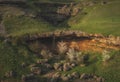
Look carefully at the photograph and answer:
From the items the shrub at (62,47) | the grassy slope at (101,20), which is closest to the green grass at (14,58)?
the shrub at (62,47)

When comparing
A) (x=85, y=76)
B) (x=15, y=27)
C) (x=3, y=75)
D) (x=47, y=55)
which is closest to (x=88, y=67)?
(x=85, y=76)

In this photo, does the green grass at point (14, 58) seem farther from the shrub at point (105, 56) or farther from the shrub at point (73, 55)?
the shrub at point (105, 56)

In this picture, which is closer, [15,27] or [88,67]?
[88,67]

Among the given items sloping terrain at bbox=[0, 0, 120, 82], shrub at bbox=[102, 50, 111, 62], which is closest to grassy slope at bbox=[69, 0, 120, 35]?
sloping terrain at bbox=[0, 0, 120, 82]

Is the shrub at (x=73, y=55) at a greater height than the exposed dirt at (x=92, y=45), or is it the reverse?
the exposed dirt at (x=92, y=45)

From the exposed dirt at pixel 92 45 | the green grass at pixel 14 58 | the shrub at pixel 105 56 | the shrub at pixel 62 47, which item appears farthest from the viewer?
the shrub at pixel 62 47

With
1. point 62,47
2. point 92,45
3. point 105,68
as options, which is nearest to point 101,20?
point 92,45

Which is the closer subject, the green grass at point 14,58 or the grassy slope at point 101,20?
the green grass at point 14,58

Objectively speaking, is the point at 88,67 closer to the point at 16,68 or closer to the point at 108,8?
the point at 16,68
